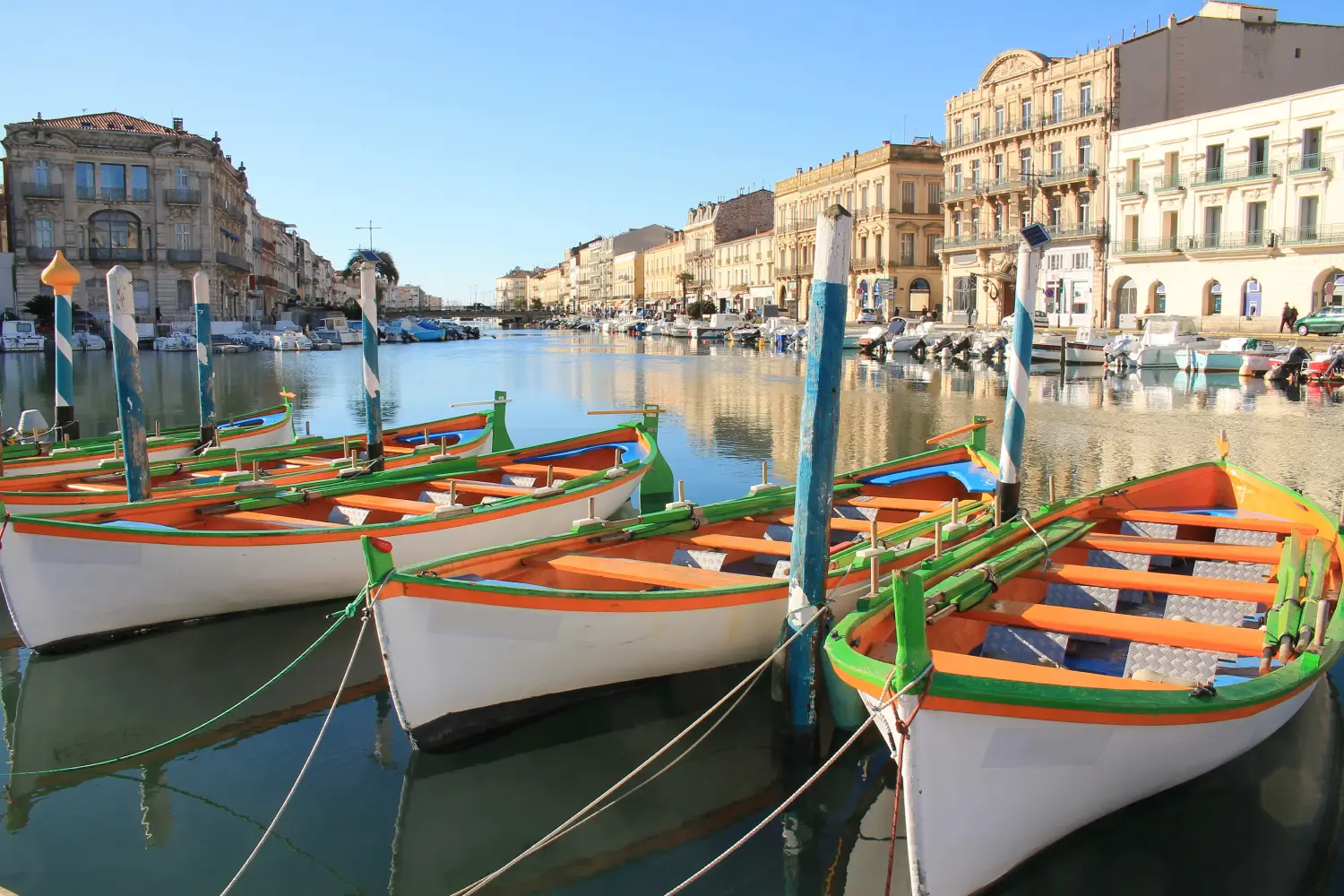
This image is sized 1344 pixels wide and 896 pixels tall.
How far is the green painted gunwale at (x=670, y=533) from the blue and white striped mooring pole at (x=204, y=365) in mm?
9249

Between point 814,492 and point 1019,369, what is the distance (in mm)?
3442

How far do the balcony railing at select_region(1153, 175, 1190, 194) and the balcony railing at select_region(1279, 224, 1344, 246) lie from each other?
5590 mm

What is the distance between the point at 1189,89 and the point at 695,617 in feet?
171

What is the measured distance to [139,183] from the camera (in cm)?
6194

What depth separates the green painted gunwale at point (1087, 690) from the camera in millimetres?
4258

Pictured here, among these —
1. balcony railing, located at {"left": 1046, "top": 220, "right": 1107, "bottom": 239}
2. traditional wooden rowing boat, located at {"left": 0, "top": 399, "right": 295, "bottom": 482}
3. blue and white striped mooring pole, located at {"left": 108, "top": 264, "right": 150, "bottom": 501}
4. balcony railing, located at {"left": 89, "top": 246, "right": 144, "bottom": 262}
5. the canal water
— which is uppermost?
balcony railing, located at {"left": 89, "top": 246, "right": 144, "bottom": 262}

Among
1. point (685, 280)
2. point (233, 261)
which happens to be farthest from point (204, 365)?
point (685, 280)

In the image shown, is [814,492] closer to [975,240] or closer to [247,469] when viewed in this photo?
[247,469]

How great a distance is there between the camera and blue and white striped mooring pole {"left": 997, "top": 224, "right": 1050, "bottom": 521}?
30.1 ft

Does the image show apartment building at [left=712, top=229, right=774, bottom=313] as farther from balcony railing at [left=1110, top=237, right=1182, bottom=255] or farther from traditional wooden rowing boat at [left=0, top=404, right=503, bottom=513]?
traditional wooden rowing boat at [left=0, top=404, right=503, bottom=513]

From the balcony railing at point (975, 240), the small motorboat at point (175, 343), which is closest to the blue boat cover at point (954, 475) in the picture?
the balcony railing at point (975, 240)

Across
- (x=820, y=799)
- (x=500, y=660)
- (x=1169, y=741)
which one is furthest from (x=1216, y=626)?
(x=500, y=660)

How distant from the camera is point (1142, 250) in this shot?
46.4m

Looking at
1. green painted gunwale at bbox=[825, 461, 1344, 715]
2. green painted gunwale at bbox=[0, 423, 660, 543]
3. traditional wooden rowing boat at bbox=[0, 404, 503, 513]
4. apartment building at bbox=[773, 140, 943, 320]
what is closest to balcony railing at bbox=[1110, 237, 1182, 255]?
apartment building at bbox=[773, 140, 943, 320]
